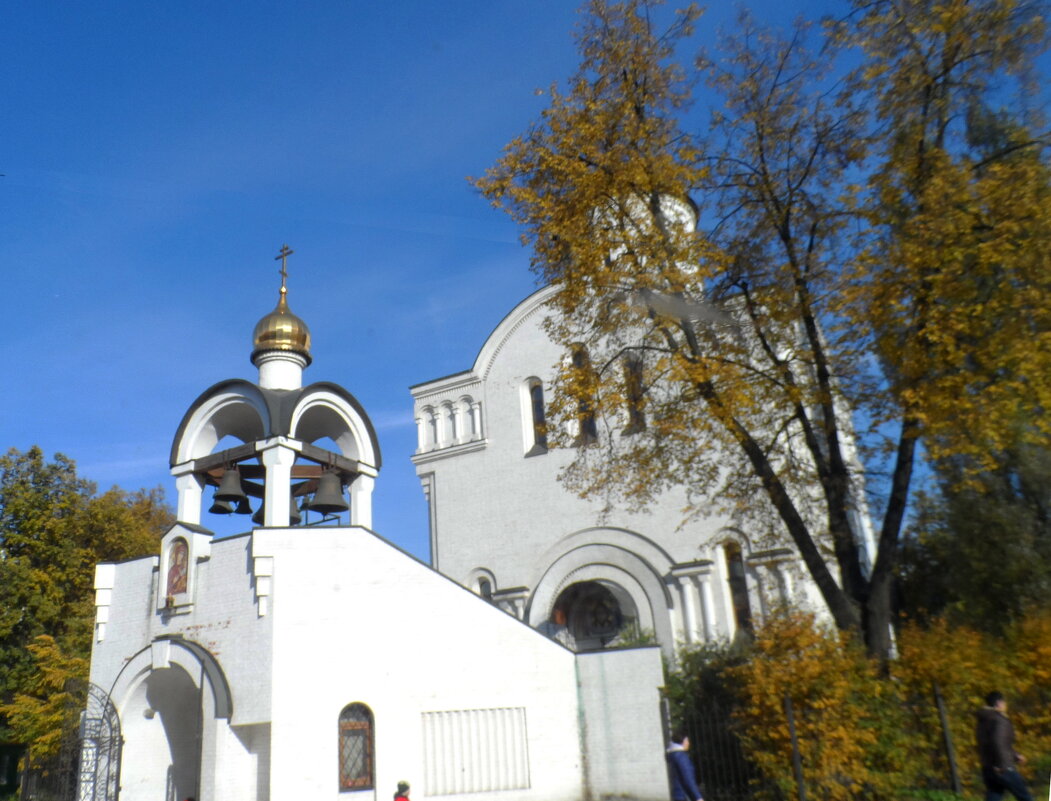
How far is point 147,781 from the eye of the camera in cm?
1423

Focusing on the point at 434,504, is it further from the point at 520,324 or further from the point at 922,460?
the point at 922,460

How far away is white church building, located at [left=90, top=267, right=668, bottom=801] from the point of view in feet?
42.0

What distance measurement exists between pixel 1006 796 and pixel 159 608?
39.1 feet

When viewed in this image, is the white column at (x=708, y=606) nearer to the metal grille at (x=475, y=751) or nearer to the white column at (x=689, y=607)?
the white column at (x=689, y=607)

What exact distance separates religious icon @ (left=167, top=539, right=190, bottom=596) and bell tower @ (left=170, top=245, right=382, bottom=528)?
418mm

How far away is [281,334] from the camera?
52.2 ft

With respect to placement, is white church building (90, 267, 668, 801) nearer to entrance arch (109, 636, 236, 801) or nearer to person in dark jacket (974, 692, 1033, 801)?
entrance arch (109, 636, 236, 801)

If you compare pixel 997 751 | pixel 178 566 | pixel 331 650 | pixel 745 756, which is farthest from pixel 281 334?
pixel 997 751

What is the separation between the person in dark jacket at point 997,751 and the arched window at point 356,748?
27.2ft

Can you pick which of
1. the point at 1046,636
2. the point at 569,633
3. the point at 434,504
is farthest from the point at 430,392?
the point at 1046,636

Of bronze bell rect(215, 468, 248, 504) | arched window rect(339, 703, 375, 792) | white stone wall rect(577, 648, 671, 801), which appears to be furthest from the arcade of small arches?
arched window rect(339, 703, 375, 792)

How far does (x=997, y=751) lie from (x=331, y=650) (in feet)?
28.6

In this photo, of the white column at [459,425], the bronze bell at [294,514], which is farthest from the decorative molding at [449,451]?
the bronze bell at [294,514]

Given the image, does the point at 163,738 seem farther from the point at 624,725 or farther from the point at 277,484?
the point at 624,725
